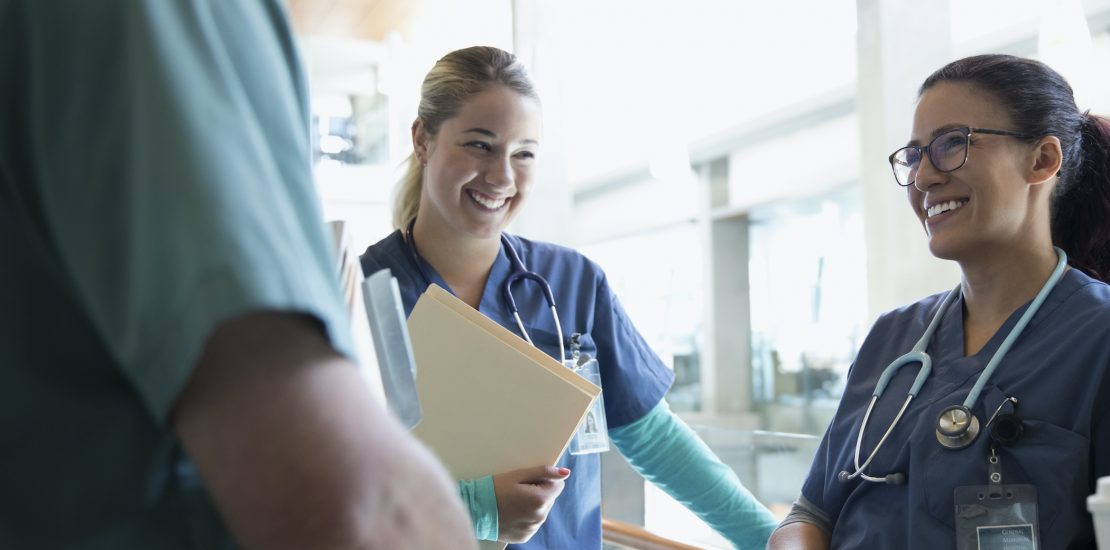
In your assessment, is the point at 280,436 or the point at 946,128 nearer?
the point at 280,436

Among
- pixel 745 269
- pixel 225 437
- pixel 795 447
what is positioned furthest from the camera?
pixel 745 269

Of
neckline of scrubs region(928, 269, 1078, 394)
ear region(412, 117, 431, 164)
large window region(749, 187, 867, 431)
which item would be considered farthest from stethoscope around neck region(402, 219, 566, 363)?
large window region(749, 187, 867, 431)

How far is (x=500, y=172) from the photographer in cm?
177

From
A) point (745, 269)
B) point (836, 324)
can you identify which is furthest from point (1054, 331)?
point (745, 269)

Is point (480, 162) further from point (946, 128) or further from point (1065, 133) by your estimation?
point (1065, 133)

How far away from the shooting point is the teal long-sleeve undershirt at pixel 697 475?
6.02 ft

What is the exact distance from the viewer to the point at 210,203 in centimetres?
37

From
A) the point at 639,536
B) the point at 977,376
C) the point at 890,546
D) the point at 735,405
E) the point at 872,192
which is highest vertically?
the point at 872,192

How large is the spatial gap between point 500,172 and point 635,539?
33.9 inches

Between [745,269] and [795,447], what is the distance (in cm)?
466

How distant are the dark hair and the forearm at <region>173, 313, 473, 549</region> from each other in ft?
4.33

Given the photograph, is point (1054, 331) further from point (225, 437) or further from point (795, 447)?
point (795, 447)

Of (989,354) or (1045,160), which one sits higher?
(1045,160)

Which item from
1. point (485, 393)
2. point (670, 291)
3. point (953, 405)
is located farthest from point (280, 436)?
point (670, 291)
